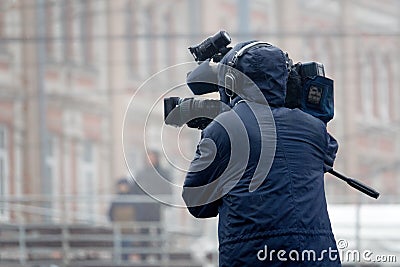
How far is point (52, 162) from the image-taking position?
22047 millimetres

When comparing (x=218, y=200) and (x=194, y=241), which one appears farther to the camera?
(x=194, y=241)

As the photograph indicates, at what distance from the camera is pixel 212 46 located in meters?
5.41

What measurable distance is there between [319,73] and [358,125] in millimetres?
22010

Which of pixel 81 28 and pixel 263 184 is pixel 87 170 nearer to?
pixel 81 28

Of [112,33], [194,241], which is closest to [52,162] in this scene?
[112,33]

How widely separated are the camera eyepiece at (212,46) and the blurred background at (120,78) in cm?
1118

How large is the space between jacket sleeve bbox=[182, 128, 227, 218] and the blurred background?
37.2 feet

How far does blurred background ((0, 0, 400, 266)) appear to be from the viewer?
20578 mm

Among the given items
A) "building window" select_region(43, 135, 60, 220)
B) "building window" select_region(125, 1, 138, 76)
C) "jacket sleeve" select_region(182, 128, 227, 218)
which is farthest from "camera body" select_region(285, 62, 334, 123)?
"building window" select_region(125, 1, 138, 76)

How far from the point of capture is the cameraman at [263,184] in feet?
16.5

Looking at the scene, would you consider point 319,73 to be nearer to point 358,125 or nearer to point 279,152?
point 279,152

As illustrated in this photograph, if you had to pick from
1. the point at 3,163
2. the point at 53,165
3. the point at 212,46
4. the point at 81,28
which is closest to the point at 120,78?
the point at 81,28

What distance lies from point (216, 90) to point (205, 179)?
48 centimetres

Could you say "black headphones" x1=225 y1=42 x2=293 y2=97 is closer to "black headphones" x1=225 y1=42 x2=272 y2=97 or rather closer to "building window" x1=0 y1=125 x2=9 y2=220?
"black headphones" x1=225 y1=42 x2=272 y2=97
